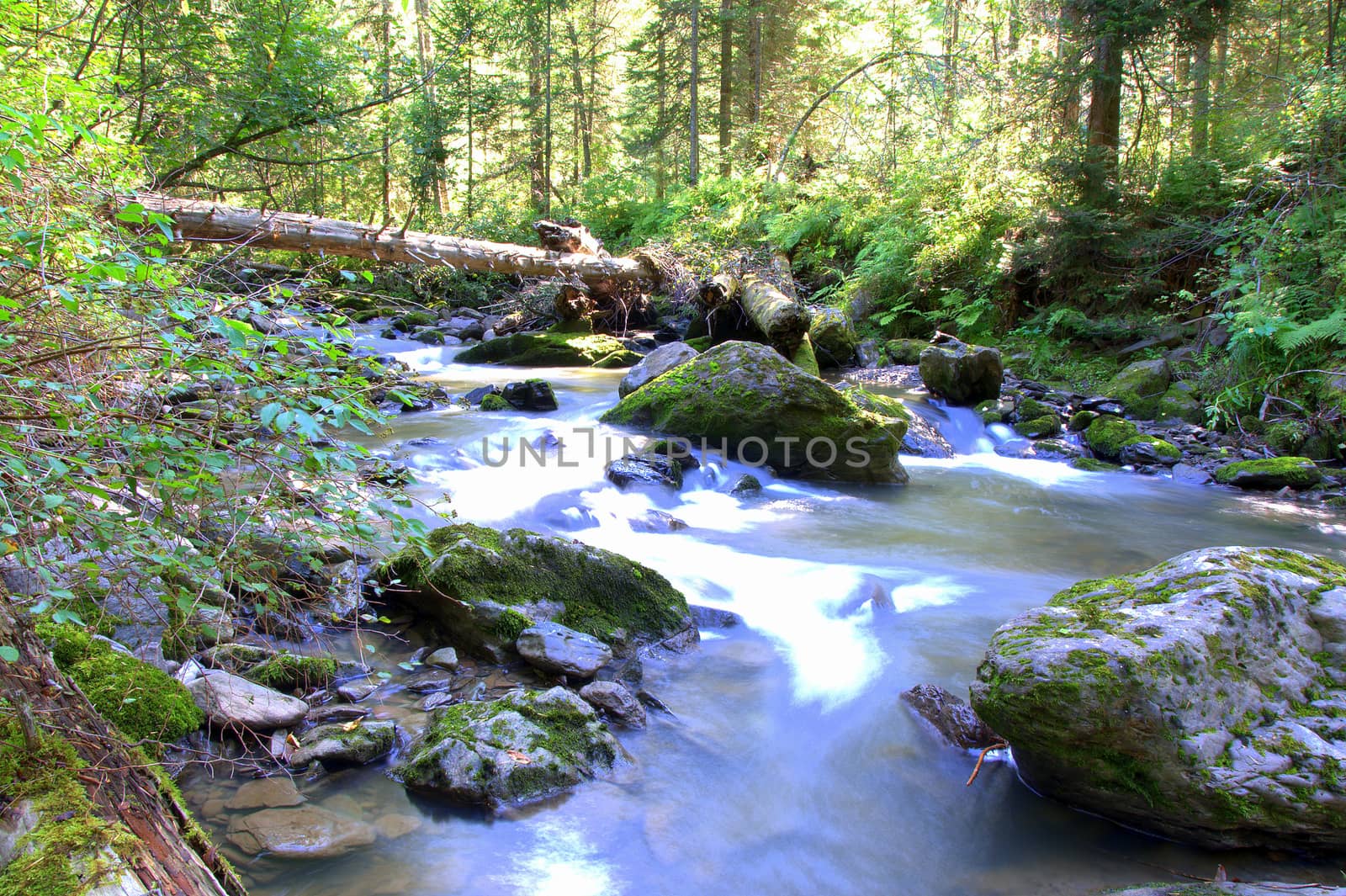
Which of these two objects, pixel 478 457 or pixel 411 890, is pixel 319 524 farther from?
pixel 478 457

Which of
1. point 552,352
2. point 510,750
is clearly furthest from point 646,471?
point 552,352

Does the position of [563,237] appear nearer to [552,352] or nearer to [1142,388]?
[552,352]

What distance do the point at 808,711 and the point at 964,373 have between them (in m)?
8.80

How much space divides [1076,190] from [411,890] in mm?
14126

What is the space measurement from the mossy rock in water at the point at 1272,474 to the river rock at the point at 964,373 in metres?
3.47

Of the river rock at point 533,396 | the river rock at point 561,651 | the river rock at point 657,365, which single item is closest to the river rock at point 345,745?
the river rock at point 561,651

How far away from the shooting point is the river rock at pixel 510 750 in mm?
3270

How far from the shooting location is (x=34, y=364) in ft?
7.96

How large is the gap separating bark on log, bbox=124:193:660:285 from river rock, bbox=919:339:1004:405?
23.2 ft

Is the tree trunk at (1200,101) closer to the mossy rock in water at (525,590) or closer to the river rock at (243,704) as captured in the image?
the mossy rock in water at (525,590)

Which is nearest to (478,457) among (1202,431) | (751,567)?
(751,567)

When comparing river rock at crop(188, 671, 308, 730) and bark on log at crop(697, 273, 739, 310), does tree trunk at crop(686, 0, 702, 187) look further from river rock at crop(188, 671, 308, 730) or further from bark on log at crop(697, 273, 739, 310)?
river rock at crop(188, 671, 308, 730)

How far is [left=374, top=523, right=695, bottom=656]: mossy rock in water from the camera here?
4.43 m

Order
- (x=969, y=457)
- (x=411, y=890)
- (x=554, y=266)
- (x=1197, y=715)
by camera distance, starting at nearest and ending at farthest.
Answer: (x=411, y=890) < (x=1197, y=715) < (x=969, y=457) < (x=554, y=266)
